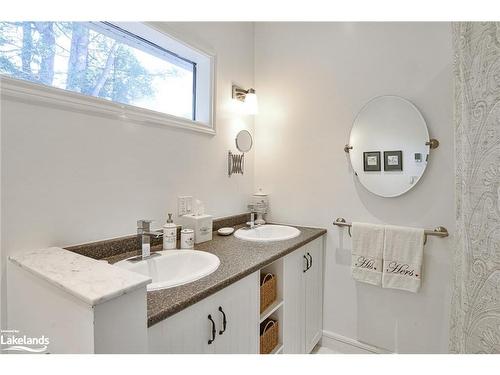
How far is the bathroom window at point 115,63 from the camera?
100cm

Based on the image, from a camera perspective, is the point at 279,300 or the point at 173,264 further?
the point at 279,300

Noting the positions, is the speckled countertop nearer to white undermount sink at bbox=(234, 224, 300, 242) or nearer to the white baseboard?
white undermount sink at bbox=(234, 224, 300, 242)

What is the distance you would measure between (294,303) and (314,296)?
314mm

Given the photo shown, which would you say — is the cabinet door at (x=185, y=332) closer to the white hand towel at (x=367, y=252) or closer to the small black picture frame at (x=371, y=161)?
the white hand towel at (x=367, y=252)

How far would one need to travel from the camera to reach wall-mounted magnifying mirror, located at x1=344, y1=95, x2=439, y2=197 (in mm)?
1466

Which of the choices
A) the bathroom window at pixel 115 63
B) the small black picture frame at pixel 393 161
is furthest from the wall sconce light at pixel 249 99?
the small black picture frame at pixel 393 161

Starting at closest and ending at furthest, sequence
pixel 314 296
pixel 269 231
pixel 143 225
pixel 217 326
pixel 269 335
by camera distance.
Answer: pixel 217 326
pixel 143 225
pixel 269 335
pixel 314 296
pixel 269 231

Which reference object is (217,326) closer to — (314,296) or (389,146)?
(314,296)

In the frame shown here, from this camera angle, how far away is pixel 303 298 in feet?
5.00

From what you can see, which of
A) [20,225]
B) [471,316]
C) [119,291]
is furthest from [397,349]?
[20,225]

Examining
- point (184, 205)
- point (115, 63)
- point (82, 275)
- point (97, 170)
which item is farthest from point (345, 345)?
point (115, 63)

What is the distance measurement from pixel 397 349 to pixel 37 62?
244 cm

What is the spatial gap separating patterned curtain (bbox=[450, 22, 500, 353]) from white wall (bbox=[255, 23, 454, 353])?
610 mm

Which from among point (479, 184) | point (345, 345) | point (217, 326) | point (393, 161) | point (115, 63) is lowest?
point (345, 345)
